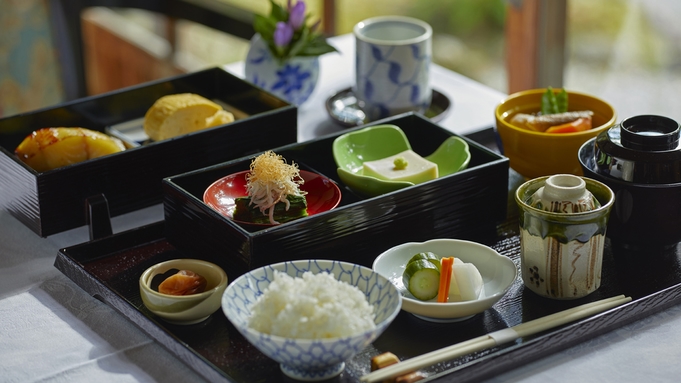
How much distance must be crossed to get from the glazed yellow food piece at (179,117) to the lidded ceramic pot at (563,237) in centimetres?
57

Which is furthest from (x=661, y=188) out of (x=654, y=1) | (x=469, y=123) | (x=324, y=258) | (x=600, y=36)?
(x=600, y=36)

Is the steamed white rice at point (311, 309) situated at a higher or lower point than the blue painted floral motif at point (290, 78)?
lower

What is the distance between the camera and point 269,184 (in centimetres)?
104

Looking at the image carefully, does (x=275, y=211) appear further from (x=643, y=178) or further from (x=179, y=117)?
(x=643, y=178)

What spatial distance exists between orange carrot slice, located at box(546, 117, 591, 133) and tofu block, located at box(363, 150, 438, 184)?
0.21 meters

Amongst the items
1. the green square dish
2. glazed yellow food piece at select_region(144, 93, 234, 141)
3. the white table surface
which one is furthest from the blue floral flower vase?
the white table surface

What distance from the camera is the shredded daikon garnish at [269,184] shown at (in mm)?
1045

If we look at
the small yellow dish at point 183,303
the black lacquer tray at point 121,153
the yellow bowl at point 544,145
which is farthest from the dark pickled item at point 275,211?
the yellow bowl at point 544,145

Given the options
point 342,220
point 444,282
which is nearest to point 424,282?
point 444,282

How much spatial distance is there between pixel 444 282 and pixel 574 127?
44cm

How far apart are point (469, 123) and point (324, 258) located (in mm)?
654

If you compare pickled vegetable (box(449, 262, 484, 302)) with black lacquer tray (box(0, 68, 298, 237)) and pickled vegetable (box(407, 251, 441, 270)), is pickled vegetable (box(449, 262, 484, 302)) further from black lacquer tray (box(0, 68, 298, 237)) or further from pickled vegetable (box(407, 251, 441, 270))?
black lacquer tray (box(0, 68, 298, 237))

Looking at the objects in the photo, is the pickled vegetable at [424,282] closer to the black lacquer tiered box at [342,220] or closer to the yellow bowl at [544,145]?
the black lacquer tiered box at [342,220]

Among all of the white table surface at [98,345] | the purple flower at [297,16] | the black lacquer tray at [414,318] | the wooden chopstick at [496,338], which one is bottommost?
the white table surface at [98,345]
